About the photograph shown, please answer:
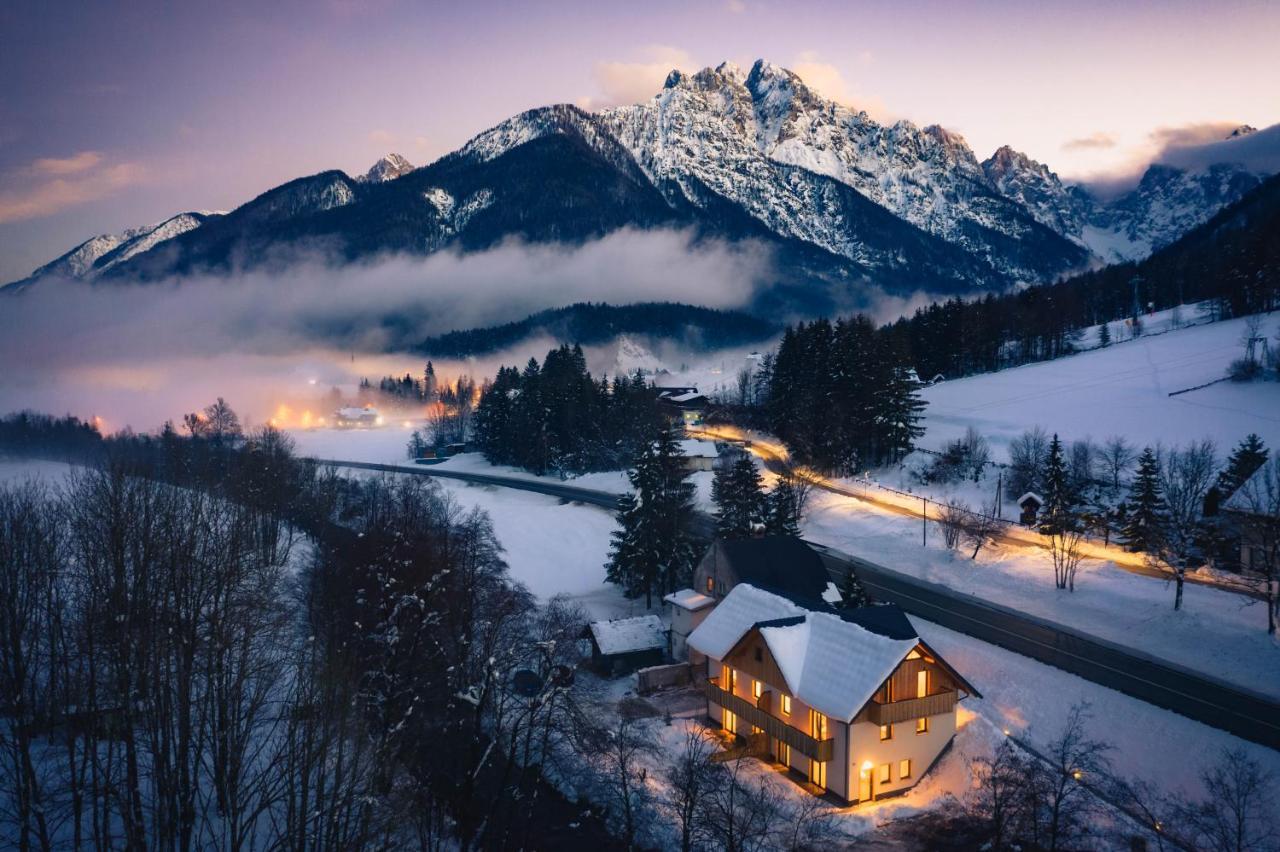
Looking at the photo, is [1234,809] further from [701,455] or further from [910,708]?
[701,455]

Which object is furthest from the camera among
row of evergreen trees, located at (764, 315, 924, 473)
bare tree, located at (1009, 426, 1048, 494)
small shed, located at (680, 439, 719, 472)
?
small shed, located at (680, 439, 719, 472)

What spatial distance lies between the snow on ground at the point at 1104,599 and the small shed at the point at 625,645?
2071 cm

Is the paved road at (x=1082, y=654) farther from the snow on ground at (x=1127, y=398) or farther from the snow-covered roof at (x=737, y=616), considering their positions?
the snow on ground at (x=1127, y=398)

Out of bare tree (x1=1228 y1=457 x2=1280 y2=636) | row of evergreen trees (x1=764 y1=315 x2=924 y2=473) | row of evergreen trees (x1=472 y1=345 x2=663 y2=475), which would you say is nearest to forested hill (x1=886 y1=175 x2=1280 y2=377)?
row of evergreen trees (x1=764 y1=315 x2=924 y2=473)

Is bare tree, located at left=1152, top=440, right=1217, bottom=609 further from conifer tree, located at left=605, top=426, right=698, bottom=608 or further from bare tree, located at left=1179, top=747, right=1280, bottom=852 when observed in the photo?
conifer tree, located at left=605, top=426, right=698, bottom=608

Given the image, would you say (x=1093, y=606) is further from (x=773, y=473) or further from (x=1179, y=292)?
(x=1179, y=292)

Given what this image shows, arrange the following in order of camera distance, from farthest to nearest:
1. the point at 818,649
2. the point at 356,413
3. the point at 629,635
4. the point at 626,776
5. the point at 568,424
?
the point at 356,413 < the point at 568,424 < the point at 629,635 < the point at 818,649 < the point at 626,776

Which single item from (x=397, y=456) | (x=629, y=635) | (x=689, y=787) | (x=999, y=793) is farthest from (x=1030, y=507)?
(x=397, y=456)

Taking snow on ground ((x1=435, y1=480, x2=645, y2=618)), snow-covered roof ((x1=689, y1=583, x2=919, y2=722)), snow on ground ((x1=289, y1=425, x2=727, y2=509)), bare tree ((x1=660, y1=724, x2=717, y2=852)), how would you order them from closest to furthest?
bare tree ((x1=660, y1=724, x2=717, y2=852)) < snow-covered roof ((x1=689, y1=583, x2=919, y2=722)) < snow on ground ((x1=435, y1=480, x2=645, y2=618)) < snow on ground ((x1=289, y1=425, x2=727, y2=509))

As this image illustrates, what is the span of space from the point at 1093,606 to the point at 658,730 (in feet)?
92.9

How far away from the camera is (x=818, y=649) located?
107ft

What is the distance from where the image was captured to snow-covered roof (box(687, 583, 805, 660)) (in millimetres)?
35812

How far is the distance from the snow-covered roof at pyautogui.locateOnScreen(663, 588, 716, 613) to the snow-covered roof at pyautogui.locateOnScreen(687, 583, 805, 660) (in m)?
4.51

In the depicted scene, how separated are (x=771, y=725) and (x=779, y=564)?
13.7 metres
